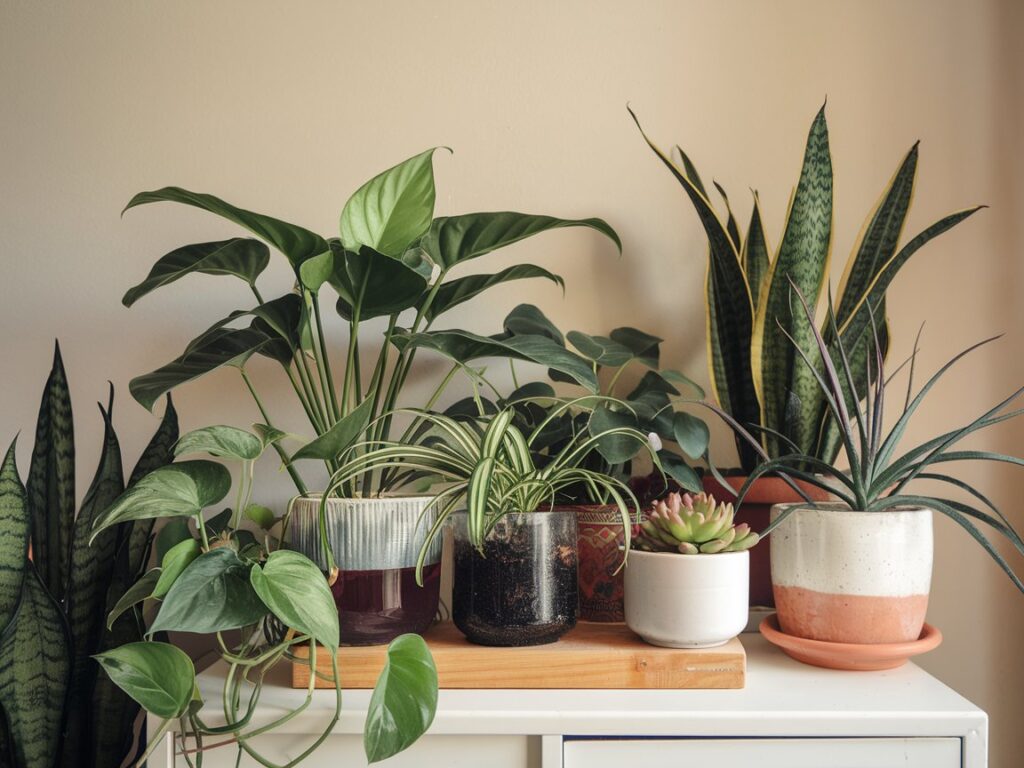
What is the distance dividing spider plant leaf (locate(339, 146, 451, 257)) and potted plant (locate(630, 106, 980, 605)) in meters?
0.37

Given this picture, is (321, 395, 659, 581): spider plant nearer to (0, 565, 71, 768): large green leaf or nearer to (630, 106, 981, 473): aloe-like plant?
(630, 106, 981, 473): aloe-like plant

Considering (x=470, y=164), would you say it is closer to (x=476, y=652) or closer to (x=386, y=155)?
(x=386, y=155)

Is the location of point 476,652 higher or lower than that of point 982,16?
lower

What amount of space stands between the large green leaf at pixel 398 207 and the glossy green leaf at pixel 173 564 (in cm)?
36

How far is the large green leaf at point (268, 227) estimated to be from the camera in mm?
882

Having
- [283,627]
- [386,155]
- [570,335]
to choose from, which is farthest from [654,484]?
[386,155]

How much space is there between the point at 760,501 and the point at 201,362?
0.70m

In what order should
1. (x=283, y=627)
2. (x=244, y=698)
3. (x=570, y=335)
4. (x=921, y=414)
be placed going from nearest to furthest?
1. (x=244, y=698)
2. (x=283, y=627)
3. (x=570, y=335)
4. (x=921, y=414)

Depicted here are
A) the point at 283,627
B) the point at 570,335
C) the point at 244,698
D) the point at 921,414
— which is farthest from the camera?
the point at 921,414

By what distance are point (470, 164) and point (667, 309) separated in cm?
37

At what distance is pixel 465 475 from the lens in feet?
3.09

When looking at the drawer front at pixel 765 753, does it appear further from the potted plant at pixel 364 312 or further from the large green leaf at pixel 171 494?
the large green leaf at pixel 171 494

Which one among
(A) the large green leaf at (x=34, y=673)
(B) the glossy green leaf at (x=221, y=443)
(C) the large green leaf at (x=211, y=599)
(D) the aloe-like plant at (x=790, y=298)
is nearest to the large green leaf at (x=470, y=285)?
(D) the aloe-like plant at (x=790, y=298)

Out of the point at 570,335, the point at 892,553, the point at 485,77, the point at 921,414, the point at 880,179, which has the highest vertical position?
the point at 485,77
